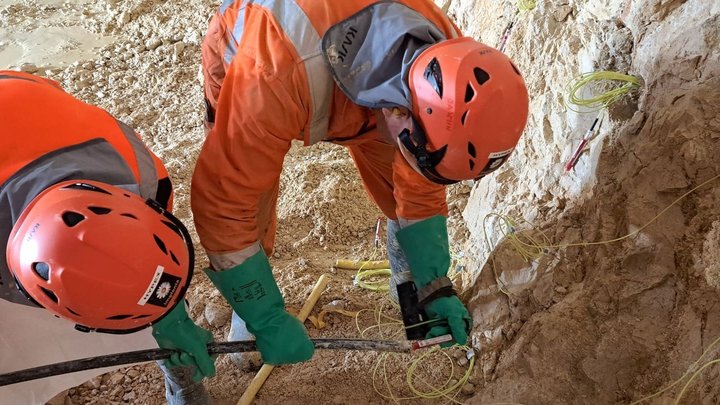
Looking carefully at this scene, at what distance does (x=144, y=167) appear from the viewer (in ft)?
6.59

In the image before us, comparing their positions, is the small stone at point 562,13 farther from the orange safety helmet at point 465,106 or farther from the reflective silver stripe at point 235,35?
the reflective silver stripe at point 235,35

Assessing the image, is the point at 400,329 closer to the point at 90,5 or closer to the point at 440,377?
the point at 440,377

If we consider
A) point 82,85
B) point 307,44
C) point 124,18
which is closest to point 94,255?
point 307,44

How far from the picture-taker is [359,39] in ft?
6.58

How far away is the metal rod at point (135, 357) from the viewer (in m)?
2.05

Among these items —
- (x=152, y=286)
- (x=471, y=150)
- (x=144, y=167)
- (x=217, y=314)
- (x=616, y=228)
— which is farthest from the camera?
(x=217, y=314)

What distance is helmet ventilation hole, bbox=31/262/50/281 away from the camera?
162 centimetres

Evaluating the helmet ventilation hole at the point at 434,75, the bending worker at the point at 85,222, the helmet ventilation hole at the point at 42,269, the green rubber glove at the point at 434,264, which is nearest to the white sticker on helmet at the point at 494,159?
the helmet ventilation hole at the point at 434,75

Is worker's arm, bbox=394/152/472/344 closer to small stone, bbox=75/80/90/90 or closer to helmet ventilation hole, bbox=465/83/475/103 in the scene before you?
helmet ventilation hole, bbox=465/83/475/103

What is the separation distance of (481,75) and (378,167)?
0.97 metres

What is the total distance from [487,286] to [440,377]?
425mm

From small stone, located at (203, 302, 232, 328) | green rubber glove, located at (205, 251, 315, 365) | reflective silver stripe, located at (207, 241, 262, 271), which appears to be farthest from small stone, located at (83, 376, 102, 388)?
reflective silver stripe, located at (207, 241, 262, 271)

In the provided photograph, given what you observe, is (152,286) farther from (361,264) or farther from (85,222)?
(361,264)

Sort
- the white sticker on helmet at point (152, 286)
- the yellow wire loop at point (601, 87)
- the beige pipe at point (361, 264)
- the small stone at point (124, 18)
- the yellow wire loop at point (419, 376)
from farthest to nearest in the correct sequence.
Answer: the small stone at point (124, 18)
the beige pipe at point (361, 264)
the yellow wire loop at point (419, 376)
the yellow wire loop at point (601, 87)
the white sticker on helmet at point (152, 286)
